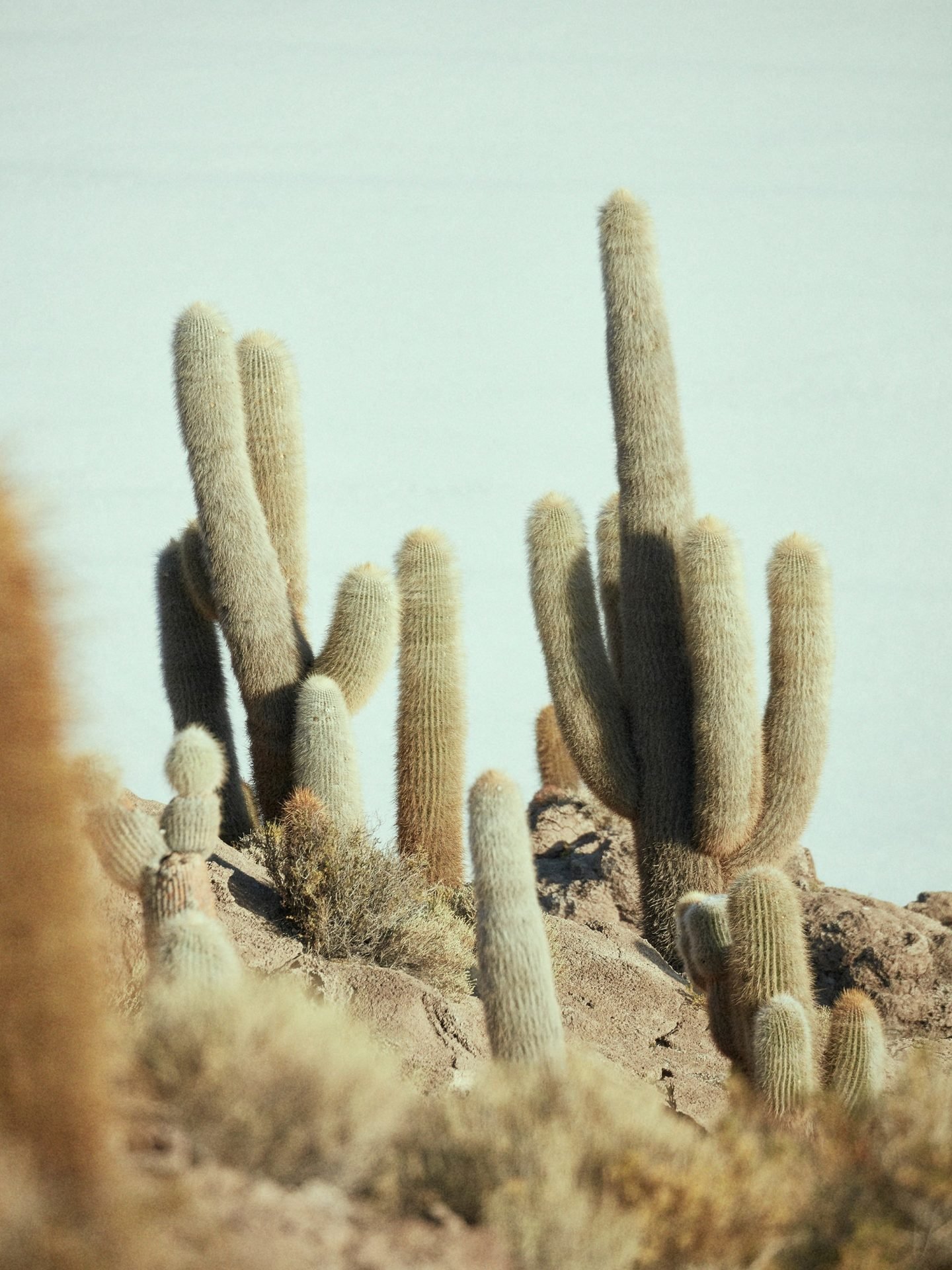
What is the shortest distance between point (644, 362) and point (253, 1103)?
9580mm

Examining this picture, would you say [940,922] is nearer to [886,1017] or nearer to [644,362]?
[886,1017]

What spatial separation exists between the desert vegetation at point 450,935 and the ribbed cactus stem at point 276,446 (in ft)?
0.10

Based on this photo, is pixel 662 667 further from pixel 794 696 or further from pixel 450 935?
pixel 450 935

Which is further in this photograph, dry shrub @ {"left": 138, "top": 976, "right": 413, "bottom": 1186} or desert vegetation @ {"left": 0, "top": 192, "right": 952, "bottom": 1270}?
dry shrub @ {"left": 138, "top": 976, "right": 413, "bottom": 1186}

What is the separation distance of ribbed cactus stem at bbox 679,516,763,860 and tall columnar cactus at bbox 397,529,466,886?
202 centimetres

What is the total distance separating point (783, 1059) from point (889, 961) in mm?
6569

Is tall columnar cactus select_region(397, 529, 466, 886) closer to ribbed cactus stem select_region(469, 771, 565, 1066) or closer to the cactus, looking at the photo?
ribbed cactus stem select_region(469, 771, 565, 1066)

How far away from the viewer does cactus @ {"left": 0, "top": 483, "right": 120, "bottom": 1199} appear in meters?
4.19

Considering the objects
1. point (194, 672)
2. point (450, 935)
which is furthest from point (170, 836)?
point (194, 672)

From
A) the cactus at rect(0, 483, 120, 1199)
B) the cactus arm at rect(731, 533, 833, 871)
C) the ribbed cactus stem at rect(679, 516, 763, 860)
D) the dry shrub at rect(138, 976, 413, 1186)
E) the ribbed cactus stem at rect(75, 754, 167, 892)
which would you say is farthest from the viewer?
the cactus arm at rect(731, 533, 833, 871)

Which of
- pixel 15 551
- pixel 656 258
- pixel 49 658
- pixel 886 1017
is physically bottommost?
pixel 886 1017

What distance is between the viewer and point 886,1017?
13.0 meters

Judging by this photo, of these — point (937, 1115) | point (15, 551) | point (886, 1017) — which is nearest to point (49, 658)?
point (15, 551)

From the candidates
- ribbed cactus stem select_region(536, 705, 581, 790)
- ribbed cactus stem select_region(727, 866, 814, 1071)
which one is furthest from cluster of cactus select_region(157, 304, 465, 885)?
ribbed cactus stem select_region(536, 705, 581, 790)
